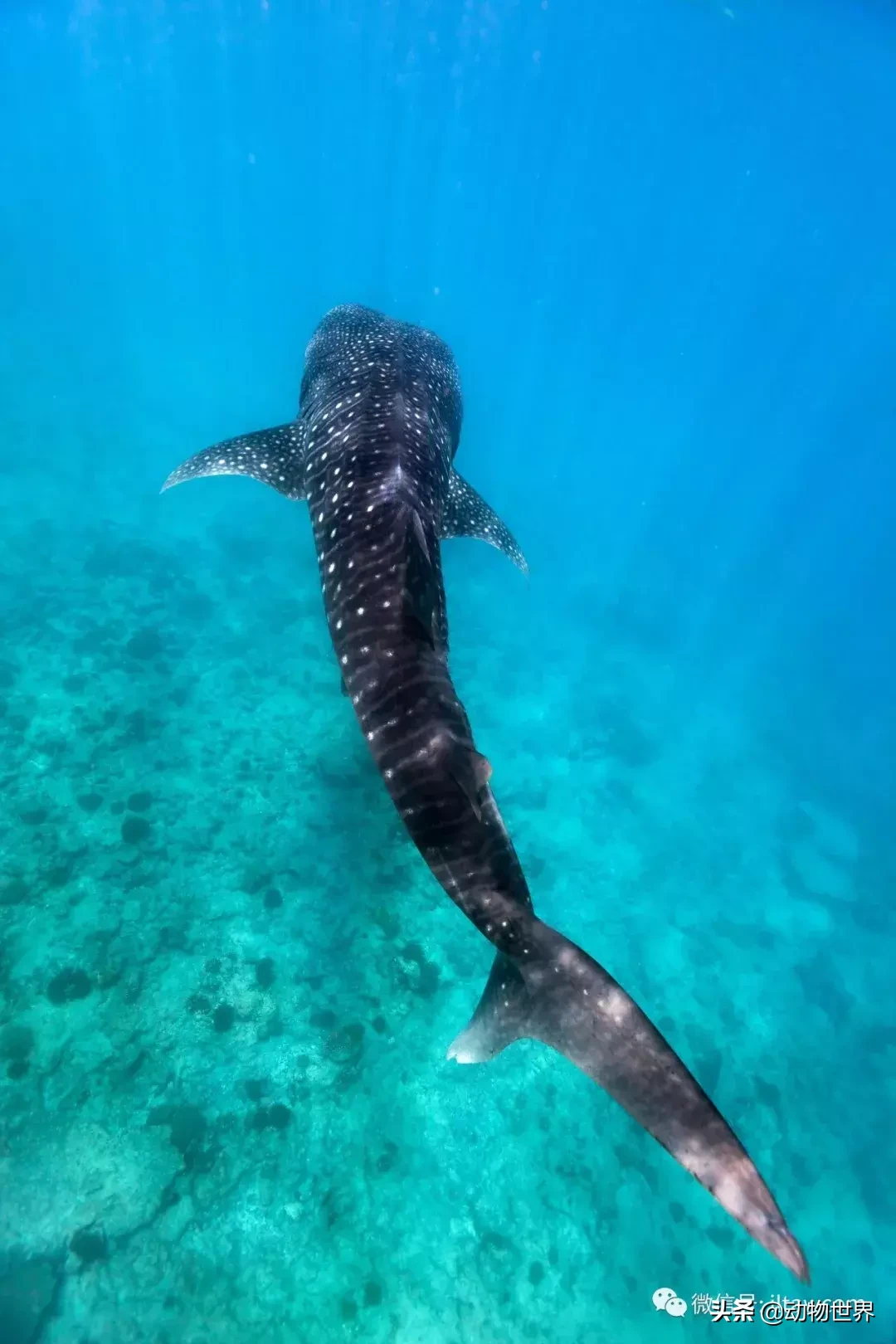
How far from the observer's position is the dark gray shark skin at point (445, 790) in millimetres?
2809

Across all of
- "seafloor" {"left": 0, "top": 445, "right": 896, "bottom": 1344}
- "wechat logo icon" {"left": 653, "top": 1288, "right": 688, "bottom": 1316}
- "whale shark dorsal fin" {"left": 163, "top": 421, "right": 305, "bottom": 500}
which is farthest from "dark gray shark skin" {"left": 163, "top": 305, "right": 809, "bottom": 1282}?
"wechat logo icon" {"left": 653, "top": 1288, "right": 688, "bottom": 1316}

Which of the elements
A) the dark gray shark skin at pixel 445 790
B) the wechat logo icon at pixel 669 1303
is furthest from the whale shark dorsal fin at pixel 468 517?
the wechat logo icon at pixel 669 1303

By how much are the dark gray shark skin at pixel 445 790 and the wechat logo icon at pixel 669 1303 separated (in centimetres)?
919

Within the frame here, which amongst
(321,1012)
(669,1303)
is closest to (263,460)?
(321,1012)

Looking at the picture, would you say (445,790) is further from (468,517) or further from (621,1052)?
(468,517)

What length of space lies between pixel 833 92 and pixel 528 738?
44.3 m

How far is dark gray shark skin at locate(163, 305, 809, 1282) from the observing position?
2.81 metres

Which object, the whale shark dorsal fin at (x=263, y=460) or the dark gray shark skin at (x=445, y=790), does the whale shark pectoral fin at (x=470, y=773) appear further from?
the whale shark dorsal fin at (x=263, y=460)

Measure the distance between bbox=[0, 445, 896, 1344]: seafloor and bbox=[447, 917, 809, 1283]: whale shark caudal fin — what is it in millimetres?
6064

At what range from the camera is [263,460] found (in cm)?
820

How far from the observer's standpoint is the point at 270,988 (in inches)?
381

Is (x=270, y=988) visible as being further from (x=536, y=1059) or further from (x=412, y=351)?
(x=412, y=351)

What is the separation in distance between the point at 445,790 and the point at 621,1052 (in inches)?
58.2

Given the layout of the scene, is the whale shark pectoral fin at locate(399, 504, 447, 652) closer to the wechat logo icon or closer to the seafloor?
the seafloor
